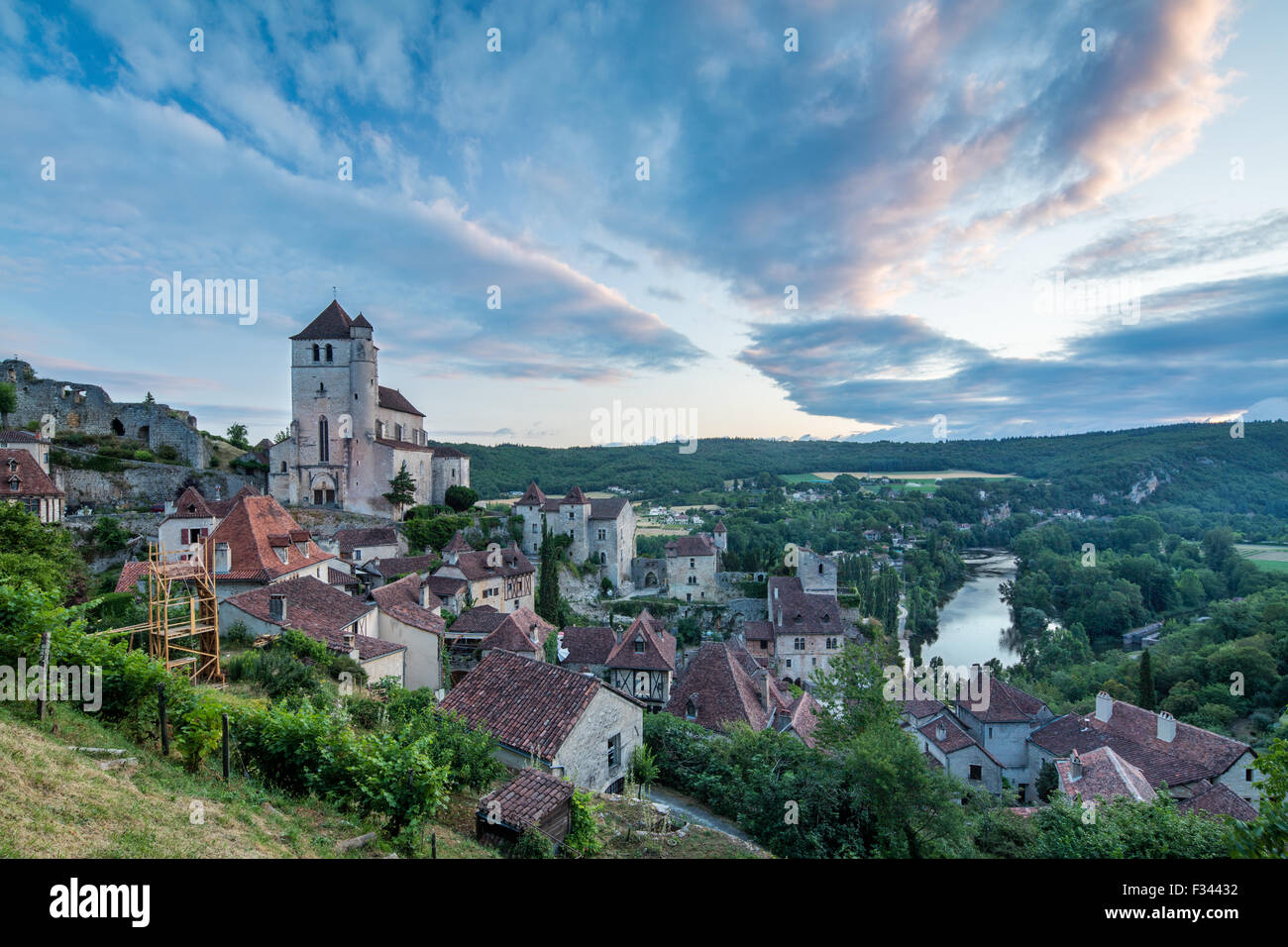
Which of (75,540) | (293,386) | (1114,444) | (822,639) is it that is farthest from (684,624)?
(1114,444)

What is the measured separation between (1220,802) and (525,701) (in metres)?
24.9

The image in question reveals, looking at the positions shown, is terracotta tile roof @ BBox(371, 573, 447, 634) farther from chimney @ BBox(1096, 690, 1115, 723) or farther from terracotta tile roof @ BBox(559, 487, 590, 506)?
chimney @ BBox(1096, 690, 1115, 723)

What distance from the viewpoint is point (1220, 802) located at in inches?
852

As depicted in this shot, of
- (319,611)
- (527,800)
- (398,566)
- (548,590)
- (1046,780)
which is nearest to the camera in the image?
(527,800)

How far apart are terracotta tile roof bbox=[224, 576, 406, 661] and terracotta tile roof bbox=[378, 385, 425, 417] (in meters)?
34.0

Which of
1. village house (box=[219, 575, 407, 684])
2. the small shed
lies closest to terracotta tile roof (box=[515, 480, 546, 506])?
village house (box=[219, 575, 407, 684])

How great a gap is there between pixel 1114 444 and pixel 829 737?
570 ft

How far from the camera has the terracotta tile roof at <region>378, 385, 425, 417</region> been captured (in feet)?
175

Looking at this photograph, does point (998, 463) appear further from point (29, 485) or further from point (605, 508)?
point (29, 485)

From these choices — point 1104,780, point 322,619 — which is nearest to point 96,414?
point 322,619

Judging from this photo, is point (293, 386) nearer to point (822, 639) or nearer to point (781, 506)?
point (822, 639)

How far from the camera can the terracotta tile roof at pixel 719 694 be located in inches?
973

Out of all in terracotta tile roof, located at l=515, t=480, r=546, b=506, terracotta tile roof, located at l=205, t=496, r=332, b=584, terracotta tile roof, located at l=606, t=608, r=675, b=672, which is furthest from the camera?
terracotta tile roof, located at l=515, t=480, r=546, b=506
